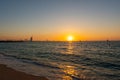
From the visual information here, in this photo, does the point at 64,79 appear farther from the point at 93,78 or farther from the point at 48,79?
the point at 93,78

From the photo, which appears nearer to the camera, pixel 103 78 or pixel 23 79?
pixel 23 79

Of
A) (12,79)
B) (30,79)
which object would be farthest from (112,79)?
(12,79)

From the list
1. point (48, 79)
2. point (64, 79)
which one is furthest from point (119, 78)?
point (48, 79)

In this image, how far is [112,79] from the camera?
1426cm

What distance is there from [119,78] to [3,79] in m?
9.82

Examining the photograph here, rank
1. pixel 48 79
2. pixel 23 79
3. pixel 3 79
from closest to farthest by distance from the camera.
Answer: pixel 3 79, pixel 23 79, pixel 48 79

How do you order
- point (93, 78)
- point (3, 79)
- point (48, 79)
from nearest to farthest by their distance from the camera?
1. point (3, 79)
2. point (48, 79)
3. point (93, 78)

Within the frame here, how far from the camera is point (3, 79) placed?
1184 cm

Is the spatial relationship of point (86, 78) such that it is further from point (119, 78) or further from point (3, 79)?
point (3, 79)

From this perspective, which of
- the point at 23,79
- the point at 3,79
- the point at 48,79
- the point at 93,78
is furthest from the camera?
the point at 93,78

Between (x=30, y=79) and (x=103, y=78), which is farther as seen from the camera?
(x=103, y=78)

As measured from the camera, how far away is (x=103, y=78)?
14453 mm

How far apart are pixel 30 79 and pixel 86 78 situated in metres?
4.88

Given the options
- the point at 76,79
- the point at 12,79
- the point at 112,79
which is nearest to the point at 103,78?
the point at 112,79
